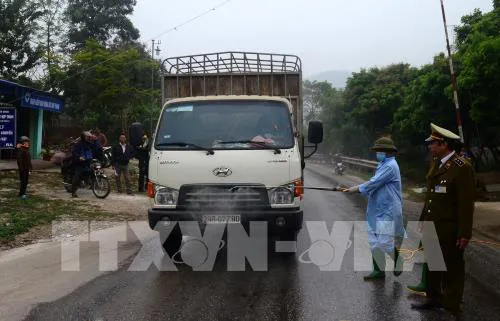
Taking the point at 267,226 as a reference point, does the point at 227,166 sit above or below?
above

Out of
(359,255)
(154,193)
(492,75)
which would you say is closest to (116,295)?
(154,193)

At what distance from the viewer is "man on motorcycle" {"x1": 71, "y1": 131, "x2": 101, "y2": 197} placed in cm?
1276

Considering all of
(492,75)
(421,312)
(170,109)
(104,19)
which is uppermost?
(104,19)

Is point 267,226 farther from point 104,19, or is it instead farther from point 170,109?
point 104,19

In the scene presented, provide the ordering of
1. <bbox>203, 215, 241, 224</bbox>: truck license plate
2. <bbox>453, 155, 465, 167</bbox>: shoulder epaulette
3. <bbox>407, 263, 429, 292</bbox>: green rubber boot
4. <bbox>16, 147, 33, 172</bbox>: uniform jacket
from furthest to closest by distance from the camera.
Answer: <bbox>16, 147, 33, 172</bbox>: uniform jacket → <bbox>203, 215, 241, 224</bbox>: truck license plate → <bbox>407, 263, 429, 292</bbox>: green rubber boot → <bbox>453, 155, 465, 167</bbox>: shoulder epaulette

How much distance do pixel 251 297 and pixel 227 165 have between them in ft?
5.86

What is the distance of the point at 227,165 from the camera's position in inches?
252

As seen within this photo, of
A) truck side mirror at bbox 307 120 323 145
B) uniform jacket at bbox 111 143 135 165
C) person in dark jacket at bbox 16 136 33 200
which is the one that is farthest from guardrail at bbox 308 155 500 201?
person in dark jacket at bbox 16 136 33 200

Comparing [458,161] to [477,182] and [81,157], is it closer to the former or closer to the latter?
[81,157]

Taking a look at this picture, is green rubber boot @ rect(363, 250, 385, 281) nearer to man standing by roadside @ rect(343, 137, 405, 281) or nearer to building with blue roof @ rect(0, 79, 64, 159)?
man standing by roadside @ rect(343, 137, 405, 281)

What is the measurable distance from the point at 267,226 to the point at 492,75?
10.6 meters

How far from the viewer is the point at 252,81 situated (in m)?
8.84

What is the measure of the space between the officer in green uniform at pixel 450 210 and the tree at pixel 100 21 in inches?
1576

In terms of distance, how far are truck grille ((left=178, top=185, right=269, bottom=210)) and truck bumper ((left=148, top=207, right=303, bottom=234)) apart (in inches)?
3.5
